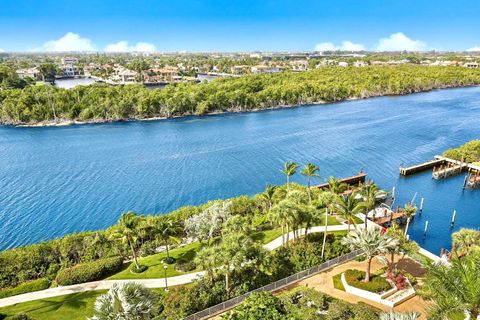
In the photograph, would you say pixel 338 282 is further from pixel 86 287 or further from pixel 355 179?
pixel 355 179

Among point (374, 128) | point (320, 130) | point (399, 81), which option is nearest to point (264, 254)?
point (320, 130)

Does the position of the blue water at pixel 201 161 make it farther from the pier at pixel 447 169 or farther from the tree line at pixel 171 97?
the tree line at pixel 171 97

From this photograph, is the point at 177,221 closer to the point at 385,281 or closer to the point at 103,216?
the point at 103,216

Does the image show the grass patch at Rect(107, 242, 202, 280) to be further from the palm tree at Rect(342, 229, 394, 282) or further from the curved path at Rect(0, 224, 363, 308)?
the palm tree at Rect(342, 229, 394, 282)

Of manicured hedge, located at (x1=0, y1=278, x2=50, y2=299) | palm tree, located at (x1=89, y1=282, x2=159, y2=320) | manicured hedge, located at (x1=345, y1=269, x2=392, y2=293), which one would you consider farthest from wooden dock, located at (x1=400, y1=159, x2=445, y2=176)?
manicured hedge, located at (x1=0, y1=278, x2=50, y2=299)

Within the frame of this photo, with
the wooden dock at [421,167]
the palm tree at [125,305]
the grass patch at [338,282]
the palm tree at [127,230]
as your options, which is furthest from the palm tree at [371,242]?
the wooden dock at [421,167]

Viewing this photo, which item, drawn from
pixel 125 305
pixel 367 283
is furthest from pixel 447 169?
pixel 125 305
